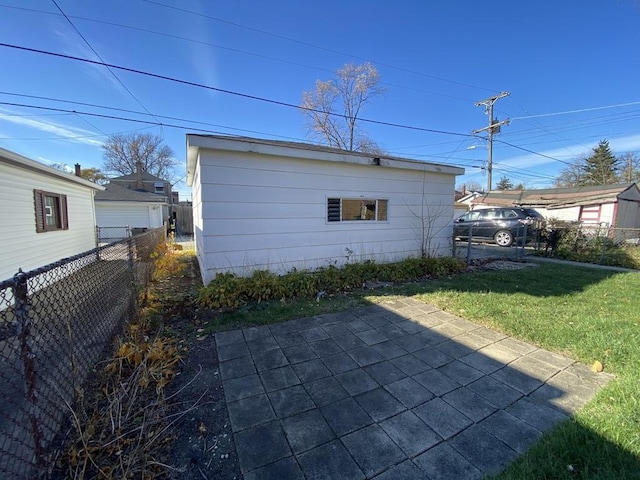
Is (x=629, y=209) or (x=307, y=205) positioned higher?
(x=629, y=209)

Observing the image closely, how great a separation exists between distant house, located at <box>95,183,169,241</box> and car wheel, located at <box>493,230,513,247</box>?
1985 cm

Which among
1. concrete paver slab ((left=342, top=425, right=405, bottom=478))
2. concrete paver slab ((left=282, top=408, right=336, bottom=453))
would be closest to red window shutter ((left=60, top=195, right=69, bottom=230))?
concrete paver slab ((left=282, top=408, right=336, bottom=453))

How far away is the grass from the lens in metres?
1.59

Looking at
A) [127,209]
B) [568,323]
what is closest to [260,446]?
[568,323]

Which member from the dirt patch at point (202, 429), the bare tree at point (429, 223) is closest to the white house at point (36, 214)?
the dirt patch at point (202, 429)

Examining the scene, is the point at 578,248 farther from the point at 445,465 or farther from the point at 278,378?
the point at 278,378

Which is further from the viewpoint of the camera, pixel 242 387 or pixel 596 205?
pixel 596 205

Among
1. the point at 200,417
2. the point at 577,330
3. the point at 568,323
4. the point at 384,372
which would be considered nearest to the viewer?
the point at 200,417

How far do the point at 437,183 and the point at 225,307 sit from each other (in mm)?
6288

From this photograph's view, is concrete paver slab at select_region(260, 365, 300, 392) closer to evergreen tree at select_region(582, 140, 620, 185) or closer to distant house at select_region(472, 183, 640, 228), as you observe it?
distant house at select_region(472, 183, 640, 228)

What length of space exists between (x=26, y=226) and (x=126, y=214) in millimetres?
12728

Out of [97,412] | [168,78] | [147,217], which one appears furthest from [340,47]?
[147,217]

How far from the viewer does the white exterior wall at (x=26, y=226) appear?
5410mm

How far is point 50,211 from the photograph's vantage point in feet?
25.1
